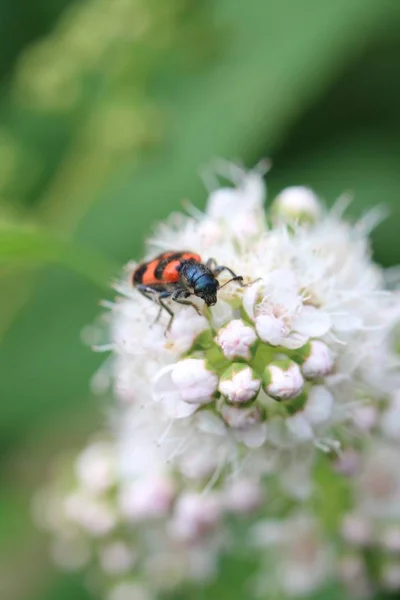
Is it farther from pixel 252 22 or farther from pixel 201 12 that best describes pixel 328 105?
pixel 201 12

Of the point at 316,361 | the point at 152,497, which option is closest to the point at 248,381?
the point at 316,361

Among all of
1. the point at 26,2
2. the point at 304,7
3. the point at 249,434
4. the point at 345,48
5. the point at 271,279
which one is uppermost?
the point at 26,2

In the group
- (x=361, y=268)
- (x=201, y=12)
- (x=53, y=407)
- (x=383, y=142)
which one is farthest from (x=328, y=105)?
(x=361, y=268)

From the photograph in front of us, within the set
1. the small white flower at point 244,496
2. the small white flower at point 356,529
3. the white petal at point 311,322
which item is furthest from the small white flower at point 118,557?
the white petal at point 311,322

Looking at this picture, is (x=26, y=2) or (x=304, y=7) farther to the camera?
(x=26, y=2)

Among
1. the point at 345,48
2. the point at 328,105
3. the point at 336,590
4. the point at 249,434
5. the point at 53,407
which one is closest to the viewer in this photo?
the point at 249,434

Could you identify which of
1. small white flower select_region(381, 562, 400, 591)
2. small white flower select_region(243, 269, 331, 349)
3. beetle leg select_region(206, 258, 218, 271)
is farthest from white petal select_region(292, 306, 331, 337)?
small white flower select_region(381, 562, 400, 591)

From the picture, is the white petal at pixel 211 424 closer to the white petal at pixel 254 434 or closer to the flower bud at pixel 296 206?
the white petal at pixel 254 434

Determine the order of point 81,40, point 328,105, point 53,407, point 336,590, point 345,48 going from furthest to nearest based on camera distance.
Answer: point 328,105
point 345,48
point 53,407
point 81,40
point 336,590
